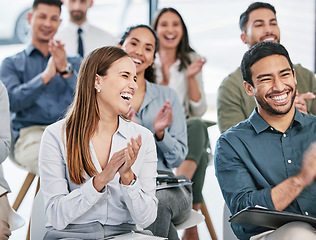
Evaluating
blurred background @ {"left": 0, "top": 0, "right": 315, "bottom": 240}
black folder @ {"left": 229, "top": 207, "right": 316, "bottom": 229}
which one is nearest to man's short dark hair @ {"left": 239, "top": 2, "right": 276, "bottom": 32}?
black folder @ {"left": 229, "top": 207, "right": 316, "bottom": 229}

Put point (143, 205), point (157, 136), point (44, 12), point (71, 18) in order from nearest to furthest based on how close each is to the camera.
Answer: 1. point (143, 205)
2. point (157, 136)
3. point (44, 12)
4. point (71, 18)

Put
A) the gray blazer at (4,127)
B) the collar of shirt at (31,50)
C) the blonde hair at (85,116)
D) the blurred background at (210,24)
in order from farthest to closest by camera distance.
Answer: the blurred background at (210,24)
the collar of shirt at (31,50)
the gray blazer at (4,127)
the blonde hair at (85,116)

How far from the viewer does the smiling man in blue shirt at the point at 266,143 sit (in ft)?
6.70

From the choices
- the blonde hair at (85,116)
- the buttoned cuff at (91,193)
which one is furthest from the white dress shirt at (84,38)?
the buttoned cuff at (91,193)

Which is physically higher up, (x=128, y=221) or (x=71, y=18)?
(x=71, y=18)

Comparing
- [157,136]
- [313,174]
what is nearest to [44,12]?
[157,136]

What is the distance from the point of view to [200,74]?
370 centimetres

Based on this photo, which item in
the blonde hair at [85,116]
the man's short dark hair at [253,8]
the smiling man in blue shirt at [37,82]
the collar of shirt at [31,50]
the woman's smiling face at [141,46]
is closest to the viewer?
the blonde hair at [85,116]

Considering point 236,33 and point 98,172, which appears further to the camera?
point 236,33

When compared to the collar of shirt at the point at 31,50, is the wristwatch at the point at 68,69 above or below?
below

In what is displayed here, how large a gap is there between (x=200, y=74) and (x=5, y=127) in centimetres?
156

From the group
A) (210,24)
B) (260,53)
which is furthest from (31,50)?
(210,24)

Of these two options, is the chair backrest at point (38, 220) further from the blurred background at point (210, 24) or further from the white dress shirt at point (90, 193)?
the blurred background at point (210, 24)

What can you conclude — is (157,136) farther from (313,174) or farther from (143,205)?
(313,174)
